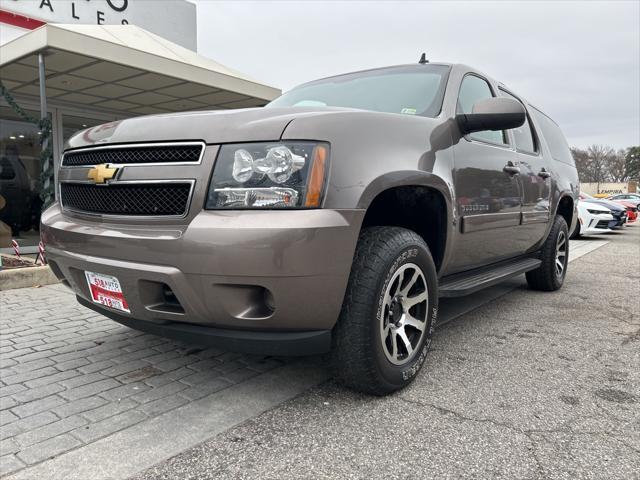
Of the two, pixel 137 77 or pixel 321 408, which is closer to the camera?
pixel 321 408

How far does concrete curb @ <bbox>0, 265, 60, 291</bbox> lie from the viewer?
16.7 ft

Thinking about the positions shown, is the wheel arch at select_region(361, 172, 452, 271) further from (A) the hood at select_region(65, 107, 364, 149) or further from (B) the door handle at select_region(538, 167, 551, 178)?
(B) the door handle at select_region(538, 167, 551, 178)

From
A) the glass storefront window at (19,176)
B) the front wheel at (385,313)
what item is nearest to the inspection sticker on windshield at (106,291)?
the front wheel at (385,313)

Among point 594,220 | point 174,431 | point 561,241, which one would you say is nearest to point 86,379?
point 174,431

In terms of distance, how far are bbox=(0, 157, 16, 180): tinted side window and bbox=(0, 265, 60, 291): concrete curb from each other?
13.0 feet

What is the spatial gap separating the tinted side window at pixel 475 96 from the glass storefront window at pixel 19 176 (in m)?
7.50

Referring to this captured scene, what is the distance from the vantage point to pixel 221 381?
2.62m

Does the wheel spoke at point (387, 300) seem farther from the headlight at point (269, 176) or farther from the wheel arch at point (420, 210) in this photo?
the headlight at point (269, 176)

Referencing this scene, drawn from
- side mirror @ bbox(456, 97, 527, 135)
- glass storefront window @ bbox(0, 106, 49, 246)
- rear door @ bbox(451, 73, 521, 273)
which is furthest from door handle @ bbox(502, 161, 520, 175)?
glass storefront window @ bbox(0, 106, 49, 246)

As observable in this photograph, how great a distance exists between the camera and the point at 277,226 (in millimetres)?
1898

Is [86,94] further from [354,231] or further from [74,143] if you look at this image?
[354,231]

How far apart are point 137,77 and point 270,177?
6.68 m

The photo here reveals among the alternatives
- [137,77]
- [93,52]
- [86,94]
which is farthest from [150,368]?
[86,94]

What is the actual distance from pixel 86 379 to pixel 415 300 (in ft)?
6.06
